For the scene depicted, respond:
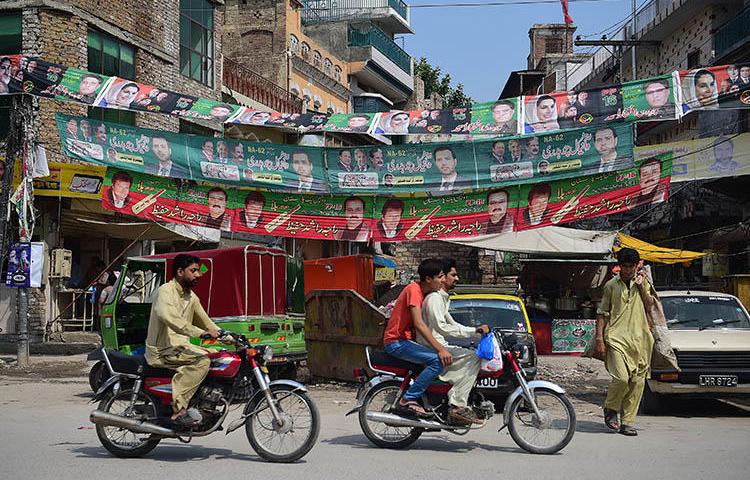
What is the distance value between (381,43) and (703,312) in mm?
37533

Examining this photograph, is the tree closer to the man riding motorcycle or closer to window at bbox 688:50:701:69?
window at bbox 688:50:701:69

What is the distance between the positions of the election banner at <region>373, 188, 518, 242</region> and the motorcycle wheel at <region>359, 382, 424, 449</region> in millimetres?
7975

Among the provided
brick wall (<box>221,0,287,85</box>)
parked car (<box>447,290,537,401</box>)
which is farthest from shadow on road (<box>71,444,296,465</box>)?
brick wall (<box>221,0,287,85</box>)

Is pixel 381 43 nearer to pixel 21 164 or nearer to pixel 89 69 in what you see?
pixel 89 69

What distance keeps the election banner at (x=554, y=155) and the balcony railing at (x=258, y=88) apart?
16.9m

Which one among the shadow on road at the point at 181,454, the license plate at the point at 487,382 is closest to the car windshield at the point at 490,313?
the license plate at the point at 487,382

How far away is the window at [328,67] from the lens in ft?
138

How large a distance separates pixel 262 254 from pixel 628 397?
6.14 meters

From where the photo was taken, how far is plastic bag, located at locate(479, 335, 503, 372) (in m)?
7.91

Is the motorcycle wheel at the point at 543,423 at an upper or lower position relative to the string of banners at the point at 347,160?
lower

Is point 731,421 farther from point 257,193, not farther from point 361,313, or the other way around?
point 257,193

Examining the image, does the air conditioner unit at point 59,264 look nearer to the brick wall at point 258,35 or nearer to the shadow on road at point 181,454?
the shadow on road at point 181,454

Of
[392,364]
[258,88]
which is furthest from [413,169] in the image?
[258,88]

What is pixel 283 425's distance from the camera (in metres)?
7.41
